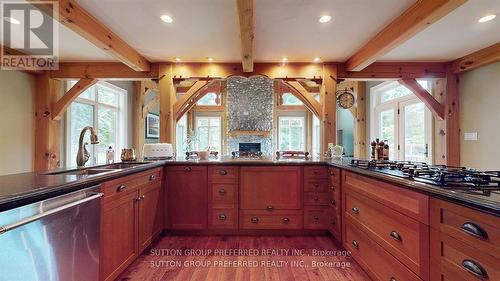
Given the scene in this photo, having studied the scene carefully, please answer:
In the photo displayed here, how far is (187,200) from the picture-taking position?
9.42ft

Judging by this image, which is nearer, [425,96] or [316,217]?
[316,217]

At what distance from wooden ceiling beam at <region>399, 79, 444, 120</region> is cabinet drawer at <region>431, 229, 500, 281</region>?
3.53 meters

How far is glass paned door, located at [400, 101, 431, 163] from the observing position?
15.0 ft

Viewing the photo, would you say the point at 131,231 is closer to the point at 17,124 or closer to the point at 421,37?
the point at 17,124

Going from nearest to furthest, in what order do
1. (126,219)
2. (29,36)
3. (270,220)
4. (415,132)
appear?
(126,219) < (270,220) < (29,36) < (415,132)

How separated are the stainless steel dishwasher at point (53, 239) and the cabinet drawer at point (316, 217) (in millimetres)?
2100

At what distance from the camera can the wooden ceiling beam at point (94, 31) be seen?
2.23m

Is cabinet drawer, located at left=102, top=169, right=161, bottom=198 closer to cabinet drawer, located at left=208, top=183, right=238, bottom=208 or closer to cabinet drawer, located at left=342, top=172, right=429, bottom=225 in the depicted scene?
cabinet drawer, located at left=208, top=183, right=238, bottom=208

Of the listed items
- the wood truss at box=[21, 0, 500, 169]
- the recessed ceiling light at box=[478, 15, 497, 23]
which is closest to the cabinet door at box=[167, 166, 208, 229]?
the wood truss at box=[21, 0, 500, 169]

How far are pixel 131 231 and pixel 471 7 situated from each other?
3.75 metres

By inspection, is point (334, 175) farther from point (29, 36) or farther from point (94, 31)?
point (29, 36)

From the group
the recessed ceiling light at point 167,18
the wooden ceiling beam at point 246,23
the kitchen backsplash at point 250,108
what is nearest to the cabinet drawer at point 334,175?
the wooden ceiling beam at point 246,23

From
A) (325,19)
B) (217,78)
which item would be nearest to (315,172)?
(325,19)

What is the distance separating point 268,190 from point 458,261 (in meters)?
1.92
